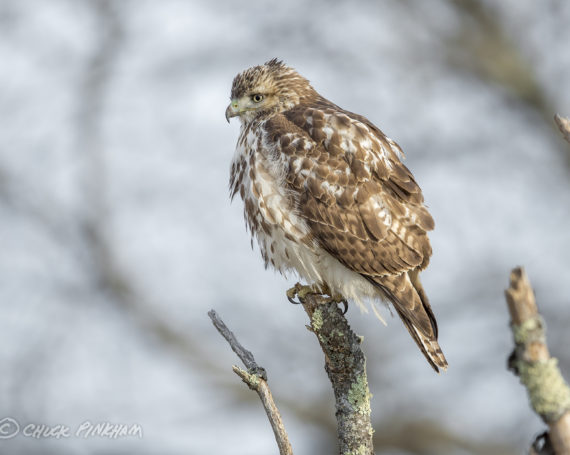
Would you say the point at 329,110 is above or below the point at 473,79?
below

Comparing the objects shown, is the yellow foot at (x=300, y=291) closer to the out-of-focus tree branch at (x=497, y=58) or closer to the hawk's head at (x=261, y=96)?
the hawk's head at (x=261, y=96)

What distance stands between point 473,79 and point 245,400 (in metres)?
5.92

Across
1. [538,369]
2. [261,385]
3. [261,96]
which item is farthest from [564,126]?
[261,96]

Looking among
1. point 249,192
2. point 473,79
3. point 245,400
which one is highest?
point 473,79

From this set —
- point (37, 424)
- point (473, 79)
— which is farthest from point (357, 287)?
point (473, 79)

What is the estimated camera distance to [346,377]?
435cm

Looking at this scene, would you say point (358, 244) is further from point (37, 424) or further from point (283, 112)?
point (37, 424)

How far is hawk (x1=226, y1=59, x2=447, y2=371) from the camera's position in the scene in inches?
202

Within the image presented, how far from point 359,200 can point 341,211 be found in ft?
0.42

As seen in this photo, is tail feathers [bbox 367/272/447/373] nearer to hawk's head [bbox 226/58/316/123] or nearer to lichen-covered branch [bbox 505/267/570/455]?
hawk's head [bbox 226/58/316/123]

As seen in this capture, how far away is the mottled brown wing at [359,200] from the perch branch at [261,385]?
52.7 inches

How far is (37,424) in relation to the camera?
34.0 ft

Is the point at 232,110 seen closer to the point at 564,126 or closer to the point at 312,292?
the point at 312,292

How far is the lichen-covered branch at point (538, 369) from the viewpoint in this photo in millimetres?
2418
